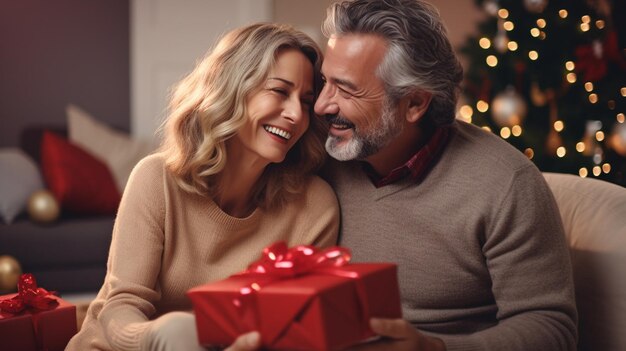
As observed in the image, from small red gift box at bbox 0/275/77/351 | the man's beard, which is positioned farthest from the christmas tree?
small red gift box at bbox 0/275/77/351

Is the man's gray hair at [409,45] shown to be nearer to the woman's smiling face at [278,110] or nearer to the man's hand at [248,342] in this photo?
the woman's smiling face at [278,110]

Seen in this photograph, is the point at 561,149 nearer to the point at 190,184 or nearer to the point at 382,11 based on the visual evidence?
the point at 382,11

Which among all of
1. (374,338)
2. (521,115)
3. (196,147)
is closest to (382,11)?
(196,147)

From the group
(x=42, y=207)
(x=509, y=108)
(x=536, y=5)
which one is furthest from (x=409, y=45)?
(x=42, y=207)

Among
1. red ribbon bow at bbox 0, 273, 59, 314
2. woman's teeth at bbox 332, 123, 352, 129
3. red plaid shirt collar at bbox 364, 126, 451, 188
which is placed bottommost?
red ribbon bow at bbox 0, 273, 59, 314

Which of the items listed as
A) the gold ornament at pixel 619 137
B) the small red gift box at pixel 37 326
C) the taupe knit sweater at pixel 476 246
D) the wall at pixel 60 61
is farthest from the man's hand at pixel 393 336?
the wall at pixel 60 61

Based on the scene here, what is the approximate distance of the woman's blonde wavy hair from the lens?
6.52 feet

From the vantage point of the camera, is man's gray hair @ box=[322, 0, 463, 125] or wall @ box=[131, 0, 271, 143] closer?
man's gray hair @ box=[322, 0, 463, 125]

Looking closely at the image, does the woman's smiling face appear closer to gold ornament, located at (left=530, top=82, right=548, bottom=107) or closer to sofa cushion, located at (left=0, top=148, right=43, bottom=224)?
gold ornament, located at (left=530, top=82, right=548, bottom=107)

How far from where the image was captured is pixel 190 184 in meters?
1.99

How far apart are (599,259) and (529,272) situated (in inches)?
8.8

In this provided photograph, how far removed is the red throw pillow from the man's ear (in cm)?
258

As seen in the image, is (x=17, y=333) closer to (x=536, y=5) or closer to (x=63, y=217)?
(x=63, y=217)

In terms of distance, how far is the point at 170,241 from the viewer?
6.44 ft
